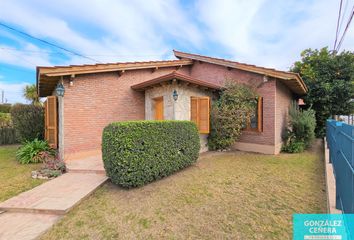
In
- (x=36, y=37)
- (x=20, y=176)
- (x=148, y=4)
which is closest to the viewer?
(x=20, y=176)

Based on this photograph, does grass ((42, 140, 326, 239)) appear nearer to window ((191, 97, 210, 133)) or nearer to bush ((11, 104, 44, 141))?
window ((191, 97, 210, 133))

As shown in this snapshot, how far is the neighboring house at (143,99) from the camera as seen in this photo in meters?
7.36

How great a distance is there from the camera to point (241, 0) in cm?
801

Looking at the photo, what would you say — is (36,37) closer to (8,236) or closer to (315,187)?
(8,236)

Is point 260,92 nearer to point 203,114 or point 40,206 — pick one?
point 203,114

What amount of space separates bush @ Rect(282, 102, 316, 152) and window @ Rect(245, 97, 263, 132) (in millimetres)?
2067

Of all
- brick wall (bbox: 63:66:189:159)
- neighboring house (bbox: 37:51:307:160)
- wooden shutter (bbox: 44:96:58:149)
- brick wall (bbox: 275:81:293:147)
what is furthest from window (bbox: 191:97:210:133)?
wooden shutter (bbox: 44:96:58:149)

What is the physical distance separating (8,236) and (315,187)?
659cm

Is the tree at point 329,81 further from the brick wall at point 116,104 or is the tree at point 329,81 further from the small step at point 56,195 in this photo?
the small step at point 56,195

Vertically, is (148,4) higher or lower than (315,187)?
higher

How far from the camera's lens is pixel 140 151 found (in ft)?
15.1

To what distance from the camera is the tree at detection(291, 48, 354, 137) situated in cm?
1220

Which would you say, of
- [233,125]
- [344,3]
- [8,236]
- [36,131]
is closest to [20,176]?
[8,236]

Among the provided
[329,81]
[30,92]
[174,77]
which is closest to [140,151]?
[174,77]
